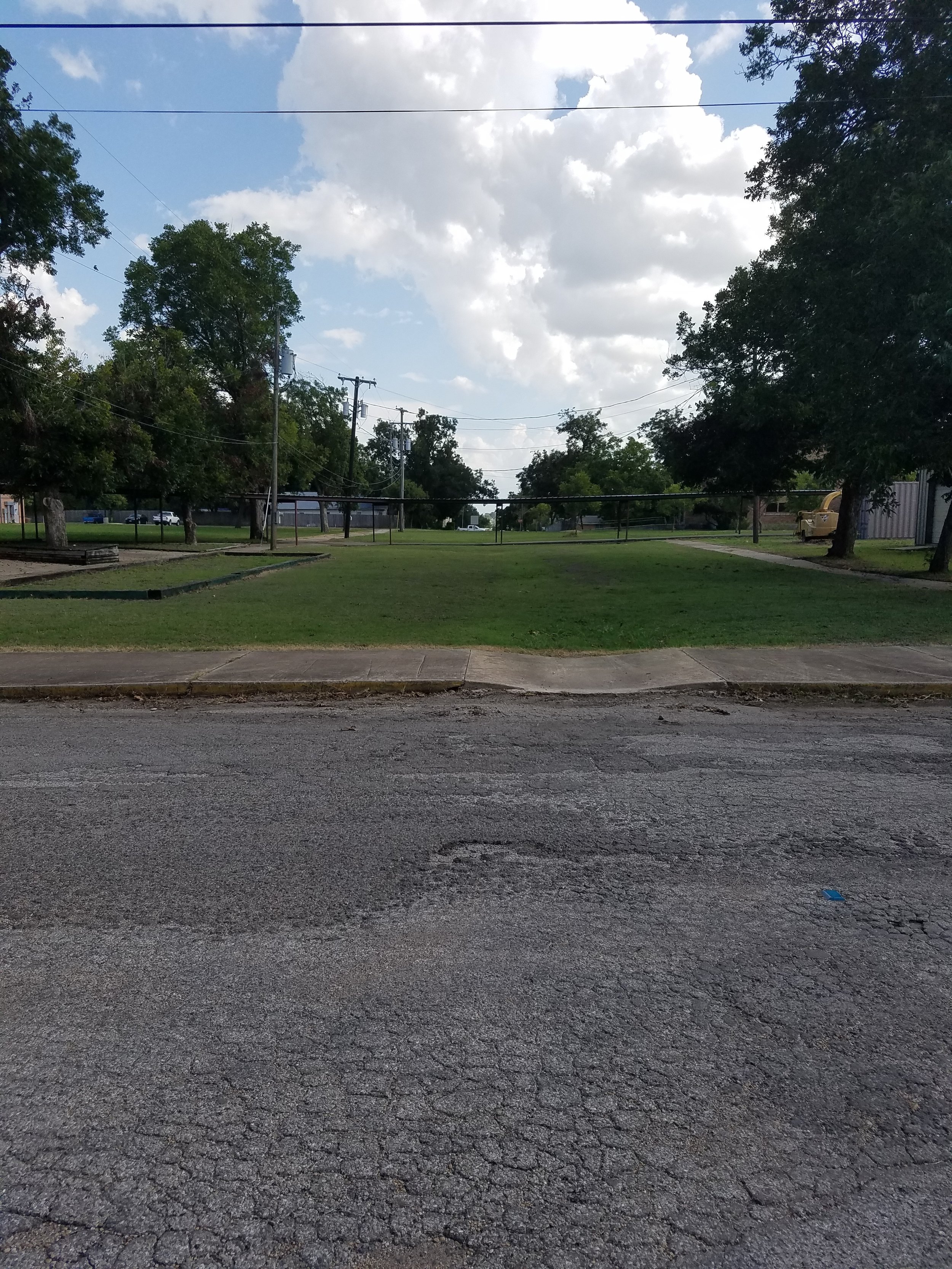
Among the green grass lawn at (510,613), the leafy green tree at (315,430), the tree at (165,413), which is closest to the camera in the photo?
the green grass lawn at (510,613)

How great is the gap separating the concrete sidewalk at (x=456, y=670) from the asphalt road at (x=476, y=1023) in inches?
135

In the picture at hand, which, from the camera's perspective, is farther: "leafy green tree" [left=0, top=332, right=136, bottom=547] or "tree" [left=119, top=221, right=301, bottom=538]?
"tree" [left=119, top=221, right=301, bottom=538]

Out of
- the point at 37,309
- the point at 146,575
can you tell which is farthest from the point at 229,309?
the point at 146,575

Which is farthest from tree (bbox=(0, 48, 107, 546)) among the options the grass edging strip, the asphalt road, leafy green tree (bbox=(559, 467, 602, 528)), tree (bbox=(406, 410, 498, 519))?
tree (bbox=(406, 410, 498, 519))

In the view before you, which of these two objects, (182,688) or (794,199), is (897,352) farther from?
(182,688)

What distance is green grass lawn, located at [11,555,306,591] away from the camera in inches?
853

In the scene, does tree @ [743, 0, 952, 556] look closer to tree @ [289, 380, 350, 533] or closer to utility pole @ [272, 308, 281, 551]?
utility pole @ [272, 308, 281, 551]

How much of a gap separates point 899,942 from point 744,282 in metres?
25.1

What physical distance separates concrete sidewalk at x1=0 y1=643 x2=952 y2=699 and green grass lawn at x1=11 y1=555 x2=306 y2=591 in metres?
8.98

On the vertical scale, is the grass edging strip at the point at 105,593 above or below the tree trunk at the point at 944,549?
below

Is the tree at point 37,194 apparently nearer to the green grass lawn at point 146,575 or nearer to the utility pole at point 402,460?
the green grass lawn at point 146,575

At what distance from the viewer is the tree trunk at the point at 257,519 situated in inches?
2060

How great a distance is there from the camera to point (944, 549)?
22.7 m

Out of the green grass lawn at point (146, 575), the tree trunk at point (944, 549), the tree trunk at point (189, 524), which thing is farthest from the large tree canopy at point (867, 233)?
the tree trunk at point (189, 524)
